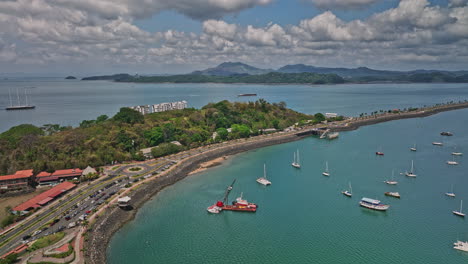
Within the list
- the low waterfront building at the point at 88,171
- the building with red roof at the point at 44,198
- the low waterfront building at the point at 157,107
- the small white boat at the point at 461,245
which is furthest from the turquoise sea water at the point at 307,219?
the low waterfront building at the point at 157,107

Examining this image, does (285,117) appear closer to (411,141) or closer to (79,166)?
(411,141)

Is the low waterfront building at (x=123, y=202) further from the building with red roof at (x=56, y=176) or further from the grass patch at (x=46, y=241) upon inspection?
the building with red roof at (x=56, y=176)

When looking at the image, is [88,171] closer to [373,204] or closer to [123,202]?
[123,202]

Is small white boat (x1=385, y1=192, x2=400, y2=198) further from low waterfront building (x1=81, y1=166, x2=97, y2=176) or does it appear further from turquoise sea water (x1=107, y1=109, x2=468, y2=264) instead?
low waterfront building (x1=81, y1=166, x2=97, y2=176)

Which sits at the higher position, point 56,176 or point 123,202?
point 56,176

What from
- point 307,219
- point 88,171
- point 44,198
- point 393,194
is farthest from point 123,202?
point 393,194

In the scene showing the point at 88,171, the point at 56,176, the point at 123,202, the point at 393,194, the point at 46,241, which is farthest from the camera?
the point at 88,171

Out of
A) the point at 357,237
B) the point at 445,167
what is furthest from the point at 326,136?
the point at 357,237
